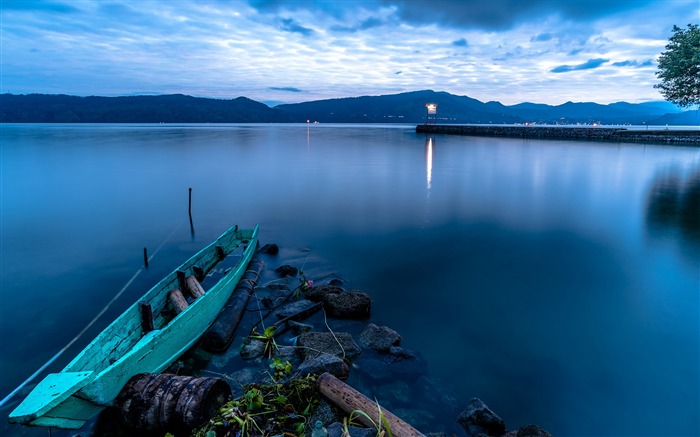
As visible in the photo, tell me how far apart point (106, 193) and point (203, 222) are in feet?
35.8

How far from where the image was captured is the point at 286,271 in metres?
11.4

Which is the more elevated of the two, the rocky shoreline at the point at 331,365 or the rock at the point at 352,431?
the rock at the point at 352,431

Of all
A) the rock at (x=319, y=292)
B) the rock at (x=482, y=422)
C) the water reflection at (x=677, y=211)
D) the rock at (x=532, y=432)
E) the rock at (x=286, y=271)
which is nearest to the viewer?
the rock at (x=532, y=432)

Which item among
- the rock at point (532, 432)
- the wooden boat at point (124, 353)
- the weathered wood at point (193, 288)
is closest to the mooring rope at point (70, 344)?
the wooden boat at point (124, 353)

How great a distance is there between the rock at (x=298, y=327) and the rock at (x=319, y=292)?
1.25 meters

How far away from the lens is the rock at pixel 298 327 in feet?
26.5

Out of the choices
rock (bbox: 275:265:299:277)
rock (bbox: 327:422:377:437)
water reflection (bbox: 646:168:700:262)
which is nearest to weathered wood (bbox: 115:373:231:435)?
rock (bbox: 327:422:377:437)

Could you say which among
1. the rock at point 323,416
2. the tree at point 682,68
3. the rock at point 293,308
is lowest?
the rock at point 293,308

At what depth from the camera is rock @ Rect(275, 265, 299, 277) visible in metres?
11.4

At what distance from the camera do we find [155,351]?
5891mm

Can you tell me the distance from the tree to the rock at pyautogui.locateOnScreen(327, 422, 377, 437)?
64912 mm

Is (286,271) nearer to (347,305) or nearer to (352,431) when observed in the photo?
(347,305)

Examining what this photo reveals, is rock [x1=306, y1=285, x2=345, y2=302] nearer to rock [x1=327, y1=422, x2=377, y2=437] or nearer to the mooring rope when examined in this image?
rock [x1=327, y1=422, x2=377, y2=437]

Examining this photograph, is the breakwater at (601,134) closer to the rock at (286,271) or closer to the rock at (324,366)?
Result: the rock at (286,271)
